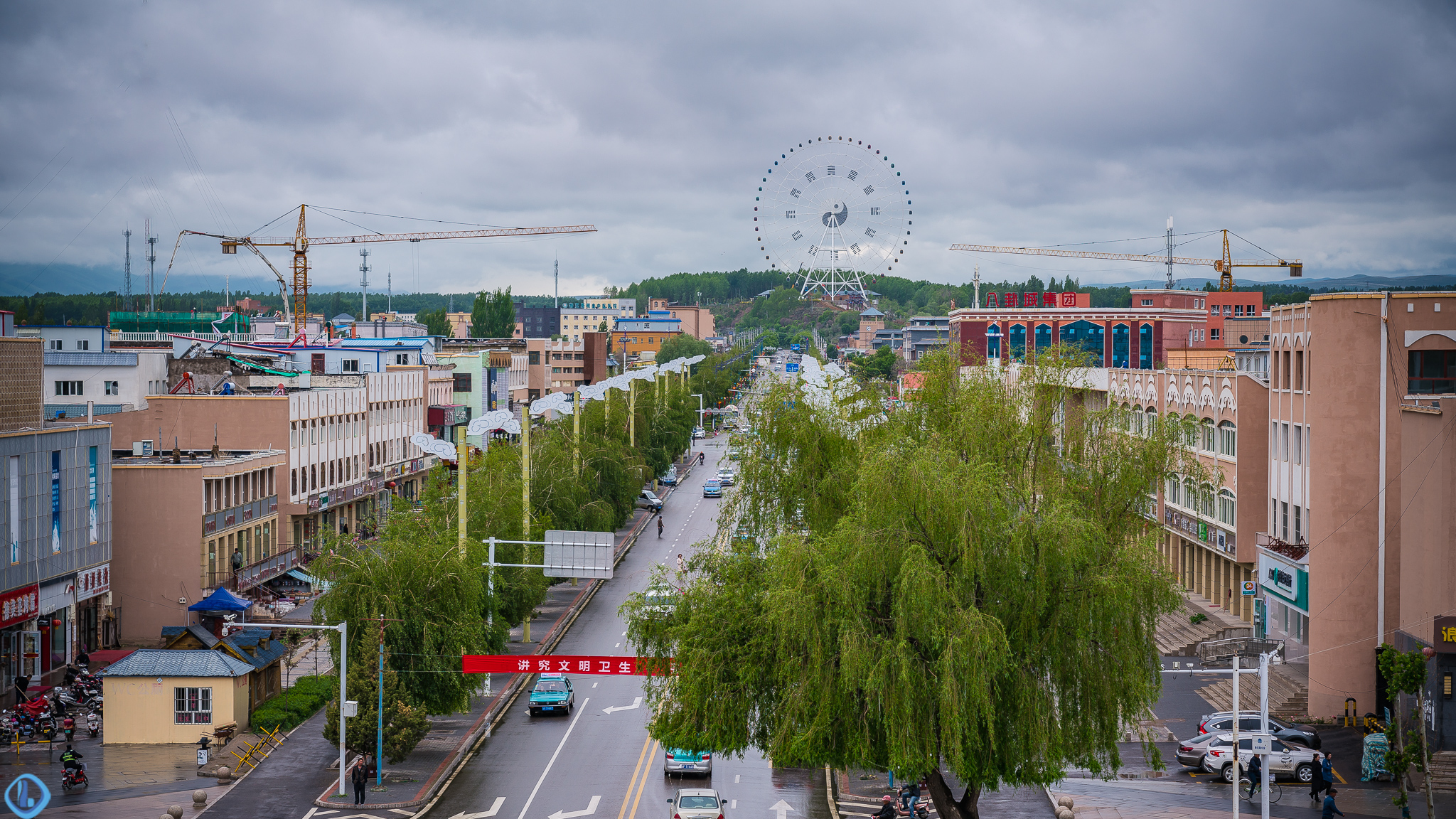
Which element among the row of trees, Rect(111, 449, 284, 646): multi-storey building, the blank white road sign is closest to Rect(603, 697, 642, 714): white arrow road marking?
the row of trees

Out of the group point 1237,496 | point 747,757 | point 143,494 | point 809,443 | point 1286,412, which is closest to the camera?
point 809,443

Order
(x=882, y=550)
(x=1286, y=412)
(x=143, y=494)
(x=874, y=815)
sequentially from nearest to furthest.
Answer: (x=882, y=550) < (x=874, y=815) < (x=1286, y=412) < (x=143, y=494)

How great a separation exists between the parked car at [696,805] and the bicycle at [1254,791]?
14673 mm

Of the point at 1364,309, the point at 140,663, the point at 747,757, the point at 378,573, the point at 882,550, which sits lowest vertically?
the point at 747,757

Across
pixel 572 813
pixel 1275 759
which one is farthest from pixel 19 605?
pixel 1275 759

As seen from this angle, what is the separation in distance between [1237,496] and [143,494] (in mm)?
47226

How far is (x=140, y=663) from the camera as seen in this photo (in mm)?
41250

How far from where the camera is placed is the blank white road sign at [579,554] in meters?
45.3

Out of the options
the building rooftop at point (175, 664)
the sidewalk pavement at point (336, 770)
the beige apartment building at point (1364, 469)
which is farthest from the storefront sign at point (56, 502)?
the beige apartment building at point (1364, 469)

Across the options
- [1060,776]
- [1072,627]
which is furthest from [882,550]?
[1060,776]

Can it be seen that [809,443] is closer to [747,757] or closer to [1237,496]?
[747,757]

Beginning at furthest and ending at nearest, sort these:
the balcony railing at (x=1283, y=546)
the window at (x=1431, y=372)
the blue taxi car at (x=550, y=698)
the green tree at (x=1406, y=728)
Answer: the blue taxi car at (x=550, y=698)
the balcony railing at (x=1283, y=546)
the window at (x=1431, y=372)
the green tree at (x=1406, y=728)

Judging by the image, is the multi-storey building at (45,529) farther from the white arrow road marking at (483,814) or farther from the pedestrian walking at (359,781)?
the white arrow road marking at (483,814)

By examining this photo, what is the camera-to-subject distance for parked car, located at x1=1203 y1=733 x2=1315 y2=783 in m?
36.5
